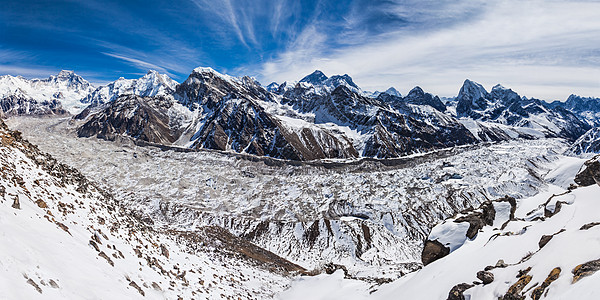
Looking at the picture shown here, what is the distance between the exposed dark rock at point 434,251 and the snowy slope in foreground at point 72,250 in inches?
731

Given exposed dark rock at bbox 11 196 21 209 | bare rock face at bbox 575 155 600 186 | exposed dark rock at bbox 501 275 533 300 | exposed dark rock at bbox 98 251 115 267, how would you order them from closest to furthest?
1. exposed dark rock at bbox 501 275 533 300
2. exposed dark rock at bbox 11 196 21 209
3. exposed dark rock at bbox 98 251 115 267
4. bare rock face at bbox 575 155 600 186

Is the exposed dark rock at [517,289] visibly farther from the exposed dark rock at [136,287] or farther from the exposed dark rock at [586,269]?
the exposed dark rock at [136,287]

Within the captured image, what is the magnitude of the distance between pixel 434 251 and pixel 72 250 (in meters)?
30.7

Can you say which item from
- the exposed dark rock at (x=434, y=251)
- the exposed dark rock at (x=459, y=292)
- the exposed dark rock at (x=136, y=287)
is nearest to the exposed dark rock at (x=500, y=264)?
the exposed dark rock at (x=459, y=292)

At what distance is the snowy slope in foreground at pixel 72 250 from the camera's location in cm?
1012

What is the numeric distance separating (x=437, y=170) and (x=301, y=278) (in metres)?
147

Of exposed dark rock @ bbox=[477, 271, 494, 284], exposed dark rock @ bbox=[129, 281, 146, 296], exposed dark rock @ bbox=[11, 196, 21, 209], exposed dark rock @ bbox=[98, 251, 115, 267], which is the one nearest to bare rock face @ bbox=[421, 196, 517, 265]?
exposed dark rock @ bbox=[477, 271, 494, 284]

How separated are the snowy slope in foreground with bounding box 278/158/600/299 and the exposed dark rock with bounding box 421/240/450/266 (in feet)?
7.72

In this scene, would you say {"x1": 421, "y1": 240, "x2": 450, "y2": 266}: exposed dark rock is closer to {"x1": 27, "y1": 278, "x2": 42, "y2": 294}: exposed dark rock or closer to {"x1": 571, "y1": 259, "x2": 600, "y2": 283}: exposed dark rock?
{"x1": 571, "y1": 259, "x2": 600, "y2": 283}: exposed dark rock

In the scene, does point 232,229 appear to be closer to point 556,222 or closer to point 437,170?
point 556,222

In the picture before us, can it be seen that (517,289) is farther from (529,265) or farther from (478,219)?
(478,219)

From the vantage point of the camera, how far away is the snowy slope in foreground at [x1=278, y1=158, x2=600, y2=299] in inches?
441

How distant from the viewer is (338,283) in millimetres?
32438

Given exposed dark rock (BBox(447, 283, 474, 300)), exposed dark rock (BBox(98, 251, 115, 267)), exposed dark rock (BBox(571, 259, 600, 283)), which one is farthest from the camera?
exposed dark rock (BBox(98, 251, 115, 267))
